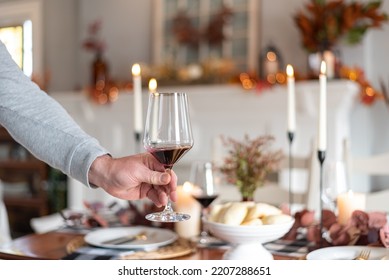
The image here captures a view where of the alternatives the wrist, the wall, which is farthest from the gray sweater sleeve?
the wall

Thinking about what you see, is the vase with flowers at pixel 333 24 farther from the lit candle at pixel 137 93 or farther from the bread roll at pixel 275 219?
the bread roll at pixel 275 219

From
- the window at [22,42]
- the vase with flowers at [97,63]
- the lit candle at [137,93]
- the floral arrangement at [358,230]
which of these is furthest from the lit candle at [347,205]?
the vase with flowers at [97,63]

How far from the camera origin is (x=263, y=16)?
3129mm

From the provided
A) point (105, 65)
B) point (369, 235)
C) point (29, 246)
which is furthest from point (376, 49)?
point (29, 246)

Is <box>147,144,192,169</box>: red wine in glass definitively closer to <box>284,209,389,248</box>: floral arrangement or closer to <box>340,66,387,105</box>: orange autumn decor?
<box>284,209,389,248</box>: floral arrangement

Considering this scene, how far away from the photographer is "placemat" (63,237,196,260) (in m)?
1.05

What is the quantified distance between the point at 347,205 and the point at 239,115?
2.00m

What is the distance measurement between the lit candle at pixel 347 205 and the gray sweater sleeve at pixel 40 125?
54 centimetres

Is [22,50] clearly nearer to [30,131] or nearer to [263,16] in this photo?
[263,16]

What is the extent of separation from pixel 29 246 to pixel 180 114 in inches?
20.9

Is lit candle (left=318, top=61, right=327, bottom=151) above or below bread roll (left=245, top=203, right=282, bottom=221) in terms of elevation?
above

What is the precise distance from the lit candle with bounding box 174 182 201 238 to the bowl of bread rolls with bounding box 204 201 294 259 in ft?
0.80

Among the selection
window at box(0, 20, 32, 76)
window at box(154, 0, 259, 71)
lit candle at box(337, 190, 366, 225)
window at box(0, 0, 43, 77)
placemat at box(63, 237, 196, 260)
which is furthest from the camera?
window at box(154, 0, 259, 71)

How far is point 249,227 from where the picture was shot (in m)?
0.96
